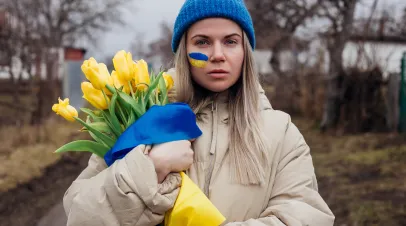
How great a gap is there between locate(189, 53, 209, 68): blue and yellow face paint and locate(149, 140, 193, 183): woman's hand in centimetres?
36

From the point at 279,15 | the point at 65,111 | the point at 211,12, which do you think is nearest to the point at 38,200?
the point at 65,111

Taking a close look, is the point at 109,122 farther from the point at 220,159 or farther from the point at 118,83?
the point at 220,159

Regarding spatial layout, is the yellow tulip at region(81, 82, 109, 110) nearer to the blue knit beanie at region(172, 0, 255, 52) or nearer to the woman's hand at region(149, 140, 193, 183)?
the woman's hand at region(149, 140, 193, 183)

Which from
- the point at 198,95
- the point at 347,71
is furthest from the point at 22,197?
the point at 347,71

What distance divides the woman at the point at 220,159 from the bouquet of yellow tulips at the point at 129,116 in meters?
0.05

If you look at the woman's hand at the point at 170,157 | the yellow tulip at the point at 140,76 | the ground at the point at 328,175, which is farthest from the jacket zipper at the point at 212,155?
the ground at the point at 328,175

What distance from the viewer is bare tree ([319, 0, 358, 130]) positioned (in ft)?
35.2

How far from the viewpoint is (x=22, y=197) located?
6.67m

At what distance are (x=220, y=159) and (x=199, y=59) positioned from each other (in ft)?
1.42

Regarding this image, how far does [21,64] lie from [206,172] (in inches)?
417

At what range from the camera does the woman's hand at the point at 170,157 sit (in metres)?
1.73

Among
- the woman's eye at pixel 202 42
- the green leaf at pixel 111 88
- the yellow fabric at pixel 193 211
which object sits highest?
the woman's eye at pixel 202 42

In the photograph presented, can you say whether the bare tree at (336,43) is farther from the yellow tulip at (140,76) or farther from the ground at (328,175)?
the yellow tulip at (140,76)

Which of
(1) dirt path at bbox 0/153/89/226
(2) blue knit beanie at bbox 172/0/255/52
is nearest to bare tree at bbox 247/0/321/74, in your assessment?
(1) dirt path at bbox 0/153/89/226
